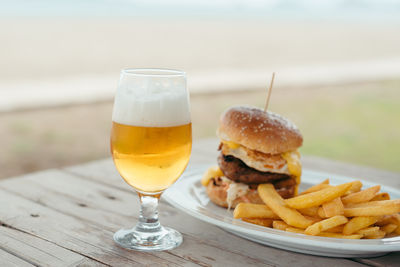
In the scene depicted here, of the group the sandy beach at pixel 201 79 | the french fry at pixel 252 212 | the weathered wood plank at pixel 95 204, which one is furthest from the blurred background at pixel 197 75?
the french fry at pixel 252 212

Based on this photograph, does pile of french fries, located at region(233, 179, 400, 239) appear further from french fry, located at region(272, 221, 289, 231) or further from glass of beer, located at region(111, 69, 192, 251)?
glass of beer, located at region(111, 69, 192, 251)

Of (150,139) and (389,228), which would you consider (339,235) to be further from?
(150,139)

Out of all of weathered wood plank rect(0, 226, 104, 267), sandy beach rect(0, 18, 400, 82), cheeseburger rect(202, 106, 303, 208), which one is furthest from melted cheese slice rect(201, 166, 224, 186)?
sandy beach rect(0, 18, 400, 82)

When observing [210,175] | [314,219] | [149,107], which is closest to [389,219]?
[314,219]

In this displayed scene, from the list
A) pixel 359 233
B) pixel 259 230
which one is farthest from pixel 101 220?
pixel 359 233

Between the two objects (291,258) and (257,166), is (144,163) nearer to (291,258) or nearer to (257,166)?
(291,258)

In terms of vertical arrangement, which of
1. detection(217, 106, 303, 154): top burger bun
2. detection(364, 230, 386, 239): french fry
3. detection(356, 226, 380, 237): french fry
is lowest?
detection(364, 230, 386, 239): french fry

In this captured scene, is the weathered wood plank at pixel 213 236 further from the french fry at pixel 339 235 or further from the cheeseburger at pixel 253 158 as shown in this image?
the cheeseburger at pixel 253 158
